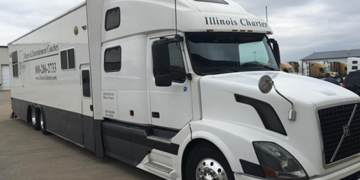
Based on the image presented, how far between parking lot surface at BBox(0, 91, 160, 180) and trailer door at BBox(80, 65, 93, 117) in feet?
3.71

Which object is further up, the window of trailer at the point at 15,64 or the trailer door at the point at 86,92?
the window of trailer at the point at 15,64

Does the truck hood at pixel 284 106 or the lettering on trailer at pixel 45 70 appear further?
the lettering on trailer at pixel 45 70

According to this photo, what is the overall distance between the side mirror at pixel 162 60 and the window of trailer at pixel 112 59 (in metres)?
1.32

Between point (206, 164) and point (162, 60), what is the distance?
161 centimetres

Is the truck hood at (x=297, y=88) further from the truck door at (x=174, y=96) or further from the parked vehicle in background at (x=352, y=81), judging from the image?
the parked vehicle in background at (x=352, y=81)

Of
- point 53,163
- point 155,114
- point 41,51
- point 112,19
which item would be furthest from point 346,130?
point 41,51

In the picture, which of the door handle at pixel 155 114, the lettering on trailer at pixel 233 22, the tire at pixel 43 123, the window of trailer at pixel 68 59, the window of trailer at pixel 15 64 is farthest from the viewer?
the window of trailer at pixel 15 64

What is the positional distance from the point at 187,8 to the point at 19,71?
373 inches

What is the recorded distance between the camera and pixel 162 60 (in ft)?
15.3

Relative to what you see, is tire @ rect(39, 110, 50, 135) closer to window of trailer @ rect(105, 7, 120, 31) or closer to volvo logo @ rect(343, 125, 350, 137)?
window of trailer @ rect(105, 7, 120, 31)

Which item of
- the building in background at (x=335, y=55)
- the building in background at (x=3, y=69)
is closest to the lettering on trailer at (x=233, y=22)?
the building in background at (x=3, y=69)

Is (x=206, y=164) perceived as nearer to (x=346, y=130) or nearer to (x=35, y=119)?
(x=346, y=130)

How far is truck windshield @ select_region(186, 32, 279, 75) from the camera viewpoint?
4.52 meters

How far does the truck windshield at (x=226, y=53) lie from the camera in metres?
4.52
